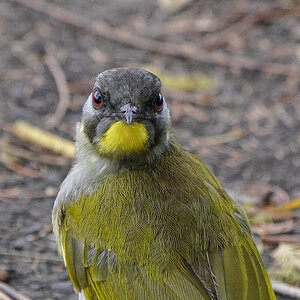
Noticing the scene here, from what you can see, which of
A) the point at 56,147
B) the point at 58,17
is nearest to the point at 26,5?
the point at 58,17

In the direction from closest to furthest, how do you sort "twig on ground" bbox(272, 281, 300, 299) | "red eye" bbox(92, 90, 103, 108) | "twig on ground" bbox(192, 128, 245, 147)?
"red eye" bbox(92, 90, 103, 108), "twig on ground" bbox(272, 281, 300, 299), "twig on ground" bbox(192, 128, 245, 147)

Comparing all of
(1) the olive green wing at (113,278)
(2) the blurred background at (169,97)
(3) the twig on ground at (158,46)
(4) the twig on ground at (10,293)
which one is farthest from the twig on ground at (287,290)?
(3) the twig on ground at (158,46)

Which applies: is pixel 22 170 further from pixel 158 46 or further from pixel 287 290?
pixel 158 46

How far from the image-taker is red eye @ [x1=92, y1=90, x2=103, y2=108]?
476 cm

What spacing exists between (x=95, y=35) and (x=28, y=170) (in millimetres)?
2841

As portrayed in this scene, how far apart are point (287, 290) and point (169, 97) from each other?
3.16 meters

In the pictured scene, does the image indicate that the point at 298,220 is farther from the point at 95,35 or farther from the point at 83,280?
the point at 95,35

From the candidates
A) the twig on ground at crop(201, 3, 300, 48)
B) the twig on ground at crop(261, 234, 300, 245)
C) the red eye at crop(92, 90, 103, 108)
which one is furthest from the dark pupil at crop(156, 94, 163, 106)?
the twig on ground at crop(201, 3, 300, 48)

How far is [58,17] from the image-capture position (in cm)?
924

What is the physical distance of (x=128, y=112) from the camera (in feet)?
15.0

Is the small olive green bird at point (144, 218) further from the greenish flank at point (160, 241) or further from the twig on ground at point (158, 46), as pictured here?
the twig on ground at point (158, 46)

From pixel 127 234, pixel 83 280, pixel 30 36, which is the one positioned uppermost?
pixel 30 36

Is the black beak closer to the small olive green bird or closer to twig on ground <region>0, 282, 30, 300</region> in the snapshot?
the small olive green bird

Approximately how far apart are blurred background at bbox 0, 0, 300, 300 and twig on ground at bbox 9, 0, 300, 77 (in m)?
0.01
